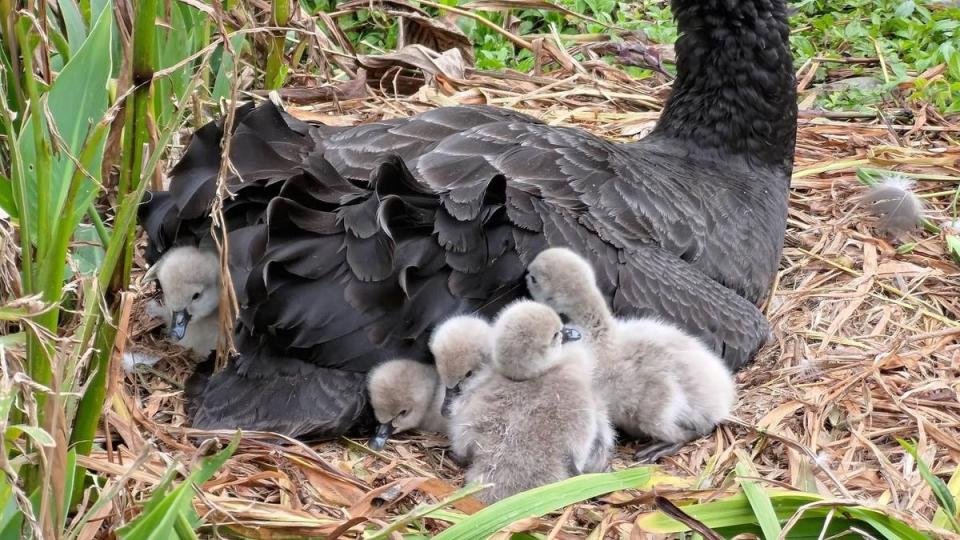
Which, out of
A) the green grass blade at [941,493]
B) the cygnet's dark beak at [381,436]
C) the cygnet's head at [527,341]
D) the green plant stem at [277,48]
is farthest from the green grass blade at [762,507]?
the green plant stem at [277,48]

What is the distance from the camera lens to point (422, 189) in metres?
3.03

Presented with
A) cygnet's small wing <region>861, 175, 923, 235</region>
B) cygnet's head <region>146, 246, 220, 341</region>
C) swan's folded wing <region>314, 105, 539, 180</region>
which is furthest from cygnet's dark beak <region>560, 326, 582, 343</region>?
cygnet's small wing <region>861, 175, 923, 235</region>

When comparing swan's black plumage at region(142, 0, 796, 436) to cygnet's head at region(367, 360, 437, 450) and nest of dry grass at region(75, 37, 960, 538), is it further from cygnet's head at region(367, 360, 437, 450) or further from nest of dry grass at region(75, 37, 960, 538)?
nest of dry grass at region(75, 37, 960, 538)

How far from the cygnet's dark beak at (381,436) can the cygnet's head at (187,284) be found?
53 cm

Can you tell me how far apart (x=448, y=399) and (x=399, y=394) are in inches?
5.1

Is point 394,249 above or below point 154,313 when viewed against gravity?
above

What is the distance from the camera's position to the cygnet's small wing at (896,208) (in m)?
4.27

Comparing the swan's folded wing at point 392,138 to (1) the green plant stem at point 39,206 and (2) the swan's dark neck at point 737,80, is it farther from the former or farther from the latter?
(1) the green plant stem at point 39,206

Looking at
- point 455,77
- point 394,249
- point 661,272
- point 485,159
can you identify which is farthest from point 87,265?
point 455,77

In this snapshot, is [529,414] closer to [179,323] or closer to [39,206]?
[179,323]

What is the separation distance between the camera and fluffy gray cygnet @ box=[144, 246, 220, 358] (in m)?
3.04

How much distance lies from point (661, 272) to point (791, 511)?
3.12 ft

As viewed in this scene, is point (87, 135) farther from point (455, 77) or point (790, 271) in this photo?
point (455, 77)

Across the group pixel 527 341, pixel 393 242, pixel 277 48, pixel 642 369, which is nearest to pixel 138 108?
pixel 393 242
